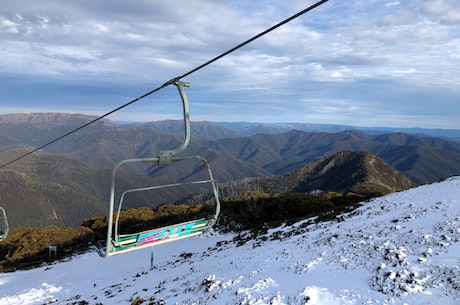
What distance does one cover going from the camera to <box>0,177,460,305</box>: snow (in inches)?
489

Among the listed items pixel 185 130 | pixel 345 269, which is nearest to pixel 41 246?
pixel 345 269

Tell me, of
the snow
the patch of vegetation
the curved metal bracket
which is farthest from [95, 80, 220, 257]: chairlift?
the patch of vegetation

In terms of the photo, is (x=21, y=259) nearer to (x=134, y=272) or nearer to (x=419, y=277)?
(x=134, y=272)

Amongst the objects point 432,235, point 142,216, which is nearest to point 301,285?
point 432,235

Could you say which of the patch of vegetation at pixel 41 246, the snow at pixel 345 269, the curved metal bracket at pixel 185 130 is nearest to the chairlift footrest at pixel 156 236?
the curved metal bracket at pixel 185 130

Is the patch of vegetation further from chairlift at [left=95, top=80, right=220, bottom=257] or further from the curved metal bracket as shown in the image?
the curved metal bracket

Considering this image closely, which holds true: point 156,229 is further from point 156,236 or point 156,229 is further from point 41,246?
point 41,246

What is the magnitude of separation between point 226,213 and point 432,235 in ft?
128

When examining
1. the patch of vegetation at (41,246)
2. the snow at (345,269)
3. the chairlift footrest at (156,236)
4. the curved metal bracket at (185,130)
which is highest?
the curved metal bracket at (185,130)

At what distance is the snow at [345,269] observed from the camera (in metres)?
12.4

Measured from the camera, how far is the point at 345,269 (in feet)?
50.6

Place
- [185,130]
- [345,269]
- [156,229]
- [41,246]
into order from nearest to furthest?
[185,130], [156,229], [345,269], [41,246]

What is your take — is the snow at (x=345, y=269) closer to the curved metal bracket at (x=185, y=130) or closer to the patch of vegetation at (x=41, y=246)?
the curved metal bracket at (x=185, y=130)

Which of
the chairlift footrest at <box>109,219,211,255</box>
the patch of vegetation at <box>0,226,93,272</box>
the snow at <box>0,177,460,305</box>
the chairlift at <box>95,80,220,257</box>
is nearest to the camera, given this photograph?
the chairlift at <box>95,80,220,257</box>
